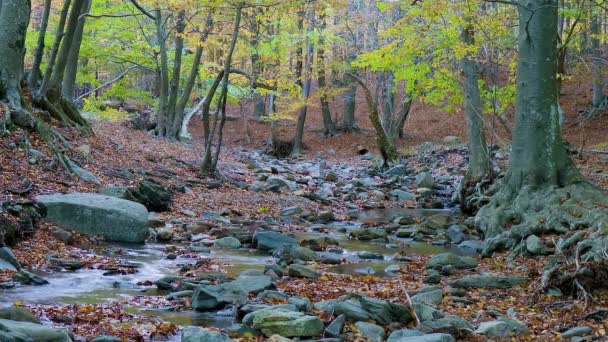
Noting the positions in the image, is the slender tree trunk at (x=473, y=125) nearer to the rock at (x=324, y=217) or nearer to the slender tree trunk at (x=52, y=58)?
the rock at (x=324, y=217)

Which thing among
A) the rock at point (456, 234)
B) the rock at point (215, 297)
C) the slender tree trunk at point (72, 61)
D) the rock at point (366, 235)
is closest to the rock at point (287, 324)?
the rock at point (215, 297)

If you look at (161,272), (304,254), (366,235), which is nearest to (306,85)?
(366,235)

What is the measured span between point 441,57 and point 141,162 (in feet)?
26.3

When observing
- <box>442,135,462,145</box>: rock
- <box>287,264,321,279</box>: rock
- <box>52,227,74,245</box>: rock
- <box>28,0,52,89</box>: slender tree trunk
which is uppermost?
<box>28,0,52,89</box>: slender tree trunk

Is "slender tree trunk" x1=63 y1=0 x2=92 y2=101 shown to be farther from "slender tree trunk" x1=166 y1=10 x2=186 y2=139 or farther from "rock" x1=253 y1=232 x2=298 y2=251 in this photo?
"rock" x1=253 y1=232 x2=298 y2=251

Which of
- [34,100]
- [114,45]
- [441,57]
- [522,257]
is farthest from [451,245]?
[114,45]

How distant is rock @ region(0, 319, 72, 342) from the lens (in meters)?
3.81

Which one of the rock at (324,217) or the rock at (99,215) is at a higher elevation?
the rock at (99,215)

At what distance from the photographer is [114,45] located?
2330 cm

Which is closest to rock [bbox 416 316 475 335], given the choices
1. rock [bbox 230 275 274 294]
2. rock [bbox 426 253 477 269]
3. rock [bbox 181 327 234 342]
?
rock [bbox 181 327 234 342]

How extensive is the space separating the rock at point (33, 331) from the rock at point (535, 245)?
612 cm

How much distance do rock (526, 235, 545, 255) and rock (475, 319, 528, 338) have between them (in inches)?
129

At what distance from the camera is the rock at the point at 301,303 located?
554 cm

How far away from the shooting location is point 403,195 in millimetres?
17062
